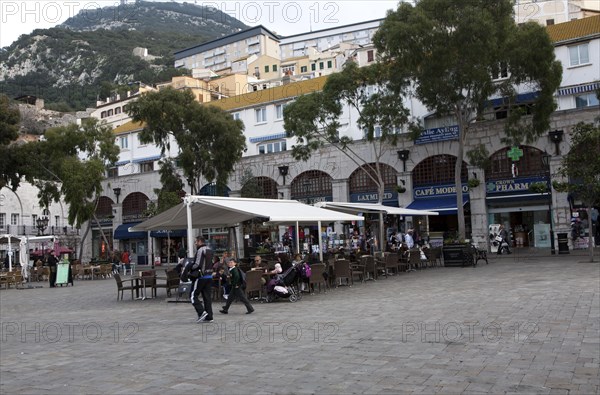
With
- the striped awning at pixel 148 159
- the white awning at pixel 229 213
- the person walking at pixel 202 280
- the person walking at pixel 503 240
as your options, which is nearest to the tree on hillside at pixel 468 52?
the person walking at pixel 503 240

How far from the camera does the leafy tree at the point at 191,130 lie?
33625 mm

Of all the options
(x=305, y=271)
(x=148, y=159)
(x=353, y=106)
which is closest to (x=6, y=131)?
(x=148, y=159)

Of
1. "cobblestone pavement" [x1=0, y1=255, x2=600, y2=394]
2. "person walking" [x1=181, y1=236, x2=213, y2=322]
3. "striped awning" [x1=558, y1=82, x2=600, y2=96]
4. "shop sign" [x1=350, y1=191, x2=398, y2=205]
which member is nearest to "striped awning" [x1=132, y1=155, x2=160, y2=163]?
"shop sign" [x1=350, y1=191, x2=398, y2=205]

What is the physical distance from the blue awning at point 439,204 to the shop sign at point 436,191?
0.80 ft

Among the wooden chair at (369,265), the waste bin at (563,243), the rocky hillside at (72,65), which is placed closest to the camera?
the wooden chair at (369,265)

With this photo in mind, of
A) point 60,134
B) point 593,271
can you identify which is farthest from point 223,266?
point 60,134

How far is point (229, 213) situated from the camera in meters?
17.7

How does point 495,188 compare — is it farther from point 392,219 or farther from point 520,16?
point 520,16

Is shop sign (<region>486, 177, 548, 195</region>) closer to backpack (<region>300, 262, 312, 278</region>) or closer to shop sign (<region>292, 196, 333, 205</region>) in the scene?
shop sign (<region>292, 196, 333, 205</region>)

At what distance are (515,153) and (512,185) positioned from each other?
1726mm

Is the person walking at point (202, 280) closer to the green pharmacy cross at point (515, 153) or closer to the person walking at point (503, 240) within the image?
the person walking at point (503, 240)

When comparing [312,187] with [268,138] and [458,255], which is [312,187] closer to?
[268,138]

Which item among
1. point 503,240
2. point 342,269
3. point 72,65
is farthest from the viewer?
point 72,65

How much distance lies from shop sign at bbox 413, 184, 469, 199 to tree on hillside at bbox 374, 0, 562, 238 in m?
5.08
